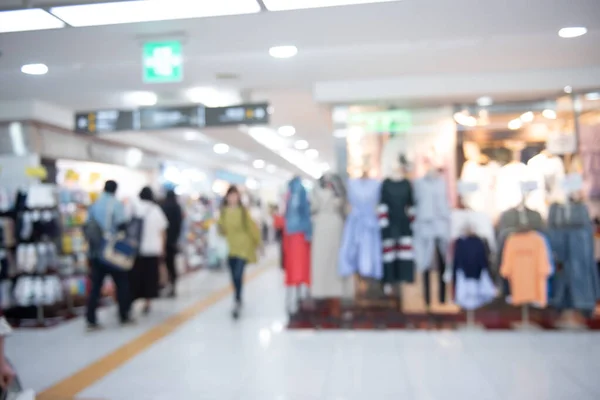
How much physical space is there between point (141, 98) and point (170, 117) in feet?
3.26

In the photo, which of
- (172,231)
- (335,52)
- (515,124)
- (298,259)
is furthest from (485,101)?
(172,231)

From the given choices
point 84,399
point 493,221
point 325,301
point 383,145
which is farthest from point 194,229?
point 84,399

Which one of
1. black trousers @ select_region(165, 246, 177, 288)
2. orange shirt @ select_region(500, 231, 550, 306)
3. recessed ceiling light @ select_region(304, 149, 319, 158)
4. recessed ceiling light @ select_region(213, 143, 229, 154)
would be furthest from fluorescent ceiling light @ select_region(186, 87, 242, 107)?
recessed ceiling light @ select_region(304, 149, 319, 158)

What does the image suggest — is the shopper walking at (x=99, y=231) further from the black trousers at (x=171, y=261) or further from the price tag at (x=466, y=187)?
the price tag at (x=466, y=187)

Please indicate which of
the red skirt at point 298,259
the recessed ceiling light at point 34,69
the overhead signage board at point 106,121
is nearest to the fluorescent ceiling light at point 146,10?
the recessed ceiling light at point 34,69

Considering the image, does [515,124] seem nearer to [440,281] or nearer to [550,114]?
[550,114]

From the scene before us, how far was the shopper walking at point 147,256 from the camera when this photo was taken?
6.66 meters

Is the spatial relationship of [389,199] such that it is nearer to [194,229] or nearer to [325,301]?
[325,301]

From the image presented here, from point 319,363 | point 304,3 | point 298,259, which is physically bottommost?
point 319,363

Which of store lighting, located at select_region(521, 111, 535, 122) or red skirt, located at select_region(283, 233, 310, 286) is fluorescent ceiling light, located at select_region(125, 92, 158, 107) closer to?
red skirt, located at select_region(283, 233, 310, 286)

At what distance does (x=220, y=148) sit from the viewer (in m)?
13.0

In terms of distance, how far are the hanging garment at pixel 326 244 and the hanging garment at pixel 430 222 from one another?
860 mm

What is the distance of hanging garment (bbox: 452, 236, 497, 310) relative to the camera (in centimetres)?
555

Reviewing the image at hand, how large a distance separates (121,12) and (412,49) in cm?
260
